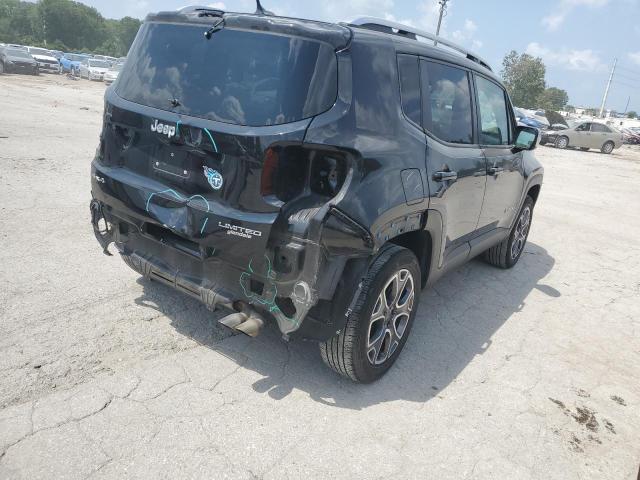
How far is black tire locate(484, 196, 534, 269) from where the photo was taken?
5.45 m

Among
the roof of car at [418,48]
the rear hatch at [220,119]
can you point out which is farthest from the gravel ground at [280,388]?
the roof of car at [418,48]

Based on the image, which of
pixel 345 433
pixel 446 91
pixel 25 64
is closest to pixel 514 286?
pixel 446 91

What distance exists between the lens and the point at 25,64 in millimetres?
30562

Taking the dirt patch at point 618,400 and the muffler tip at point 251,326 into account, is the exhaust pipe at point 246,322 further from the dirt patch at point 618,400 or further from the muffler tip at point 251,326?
the dirt patch at point 618,400

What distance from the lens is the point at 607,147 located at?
2664cm

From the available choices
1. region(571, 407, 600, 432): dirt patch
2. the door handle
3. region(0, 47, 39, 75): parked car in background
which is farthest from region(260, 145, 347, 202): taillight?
region(0, 47, 39, 75): parked car in background

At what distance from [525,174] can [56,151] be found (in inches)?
297

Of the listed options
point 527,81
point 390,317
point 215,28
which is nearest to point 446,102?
point 390,317

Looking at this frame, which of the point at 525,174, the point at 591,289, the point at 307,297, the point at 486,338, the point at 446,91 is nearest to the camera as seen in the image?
the point at 307,297

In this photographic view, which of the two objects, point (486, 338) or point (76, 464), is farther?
point (486, 338)

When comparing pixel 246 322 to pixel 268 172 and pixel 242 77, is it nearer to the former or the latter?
pixel 268 172

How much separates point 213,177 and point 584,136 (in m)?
27.7

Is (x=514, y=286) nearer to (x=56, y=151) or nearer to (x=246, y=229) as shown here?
(x=246, y=229)

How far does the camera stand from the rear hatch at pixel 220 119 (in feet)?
8.20
